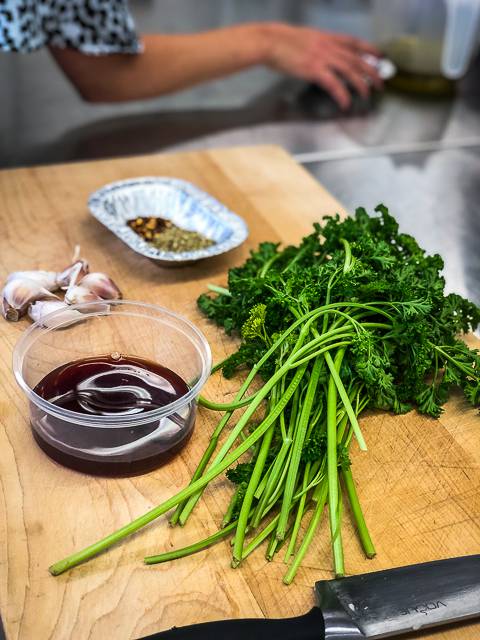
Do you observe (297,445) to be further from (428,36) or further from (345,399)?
(428,36)

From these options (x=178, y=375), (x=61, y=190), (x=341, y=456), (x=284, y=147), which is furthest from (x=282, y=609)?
(x=284, y=147)

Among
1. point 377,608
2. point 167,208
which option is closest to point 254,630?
point 377,608

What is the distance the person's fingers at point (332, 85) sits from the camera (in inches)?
98.4

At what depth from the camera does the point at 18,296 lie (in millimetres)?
1367

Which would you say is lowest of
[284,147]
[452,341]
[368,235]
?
[284,147]

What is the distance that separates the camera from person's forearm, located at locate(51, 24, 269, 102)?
2.31m

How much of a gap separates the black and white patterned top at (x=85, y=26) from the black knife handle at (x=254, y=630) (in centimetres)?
164

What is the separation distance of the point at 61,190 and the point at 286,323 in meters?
0.77

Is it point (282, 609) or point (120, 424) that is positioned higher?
point (120, 424)

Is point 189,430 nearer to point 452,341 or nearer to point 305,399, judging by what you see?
point 305,399

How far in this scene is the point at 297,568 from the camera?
3.30 ft

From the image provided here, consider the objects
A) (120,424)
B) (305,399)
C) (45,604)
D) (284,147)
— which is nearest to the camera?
(45,604)

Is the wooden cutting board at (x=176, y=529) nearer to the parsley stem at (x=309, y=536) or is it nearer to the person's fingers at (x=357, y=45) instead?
the parsley stem at (x=309, y=536)

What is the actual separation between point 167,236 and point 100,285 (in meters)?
0.23
